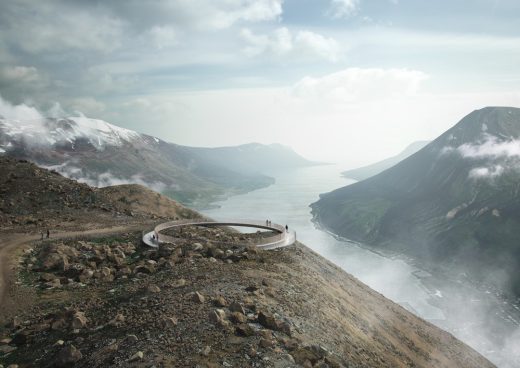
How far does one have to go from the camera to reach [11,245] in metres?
49.8

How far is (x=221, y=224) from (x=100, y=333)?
1908 inches

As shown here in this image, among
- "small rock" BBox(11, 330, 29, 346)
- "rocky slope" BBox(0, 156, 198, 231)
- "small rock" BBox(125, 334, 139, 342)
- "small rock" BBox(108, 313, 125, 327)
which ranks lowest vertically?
"small rock" BBox(11, 330, 29, 346)

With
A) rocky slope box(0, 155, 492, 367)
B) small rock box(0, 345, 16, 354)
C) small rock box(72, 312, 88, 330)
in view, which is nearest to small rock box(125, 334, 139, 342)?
rocky slope box(0, 155, 492, 367)

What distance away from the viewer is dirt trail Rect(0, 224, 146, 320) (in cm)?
3458

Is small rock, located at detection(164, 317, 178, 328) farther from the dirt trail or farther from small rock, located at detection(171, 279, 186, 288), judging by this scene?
the dirt trail

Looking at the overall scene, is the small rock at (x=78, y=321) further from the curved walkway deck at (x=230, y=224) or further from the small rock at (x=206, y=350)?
the curved walkway deck at (x=230, y=224)

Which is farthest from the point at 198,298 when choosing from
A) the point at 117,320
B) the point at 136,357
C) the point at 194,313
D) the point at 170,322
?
the point at 136,357

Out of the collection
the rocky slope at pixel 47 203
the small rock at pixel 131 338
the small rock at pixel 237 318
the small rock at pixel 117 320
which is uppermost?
the rocky slope at pixel 47 203

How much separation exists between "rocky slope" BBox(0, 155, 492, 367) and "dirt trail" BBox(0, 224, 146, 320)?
2.52 feet

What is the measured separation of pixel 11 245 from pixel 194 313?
34192mm

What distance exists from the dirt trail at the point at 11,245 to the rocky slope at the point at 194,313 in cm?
77

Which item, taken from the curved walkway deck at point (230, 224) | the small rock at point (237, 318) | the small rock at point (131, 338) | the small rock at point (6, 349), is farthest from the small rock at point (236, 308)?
the curved walkway deck at point (230, 224)

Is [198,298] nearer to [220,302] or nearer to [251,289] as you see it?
[220,302]

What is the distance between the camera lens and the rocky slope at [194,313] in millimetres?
23969
